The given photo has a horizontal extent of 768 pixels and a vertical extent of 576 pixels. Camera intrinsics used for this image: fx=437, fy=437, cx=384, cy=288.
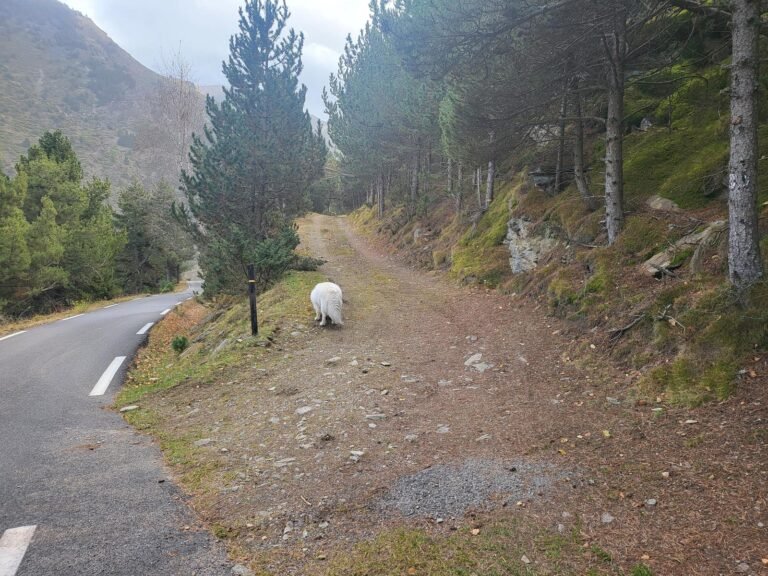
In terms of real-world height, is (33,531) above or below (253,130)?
below

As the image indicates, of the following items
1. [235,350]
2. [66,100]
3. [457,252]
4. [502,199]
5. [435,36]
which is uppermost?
[66,100]

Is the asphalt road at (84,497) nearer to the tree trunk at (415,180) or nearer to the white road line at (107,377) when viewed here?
the white road line at (107,377)

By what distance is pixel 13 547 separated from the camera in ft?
10.7

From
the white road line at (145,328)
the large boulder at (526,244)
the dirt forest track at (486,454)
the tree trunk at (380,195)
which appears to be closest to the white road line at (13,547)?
the dirt forest track at (486,454)

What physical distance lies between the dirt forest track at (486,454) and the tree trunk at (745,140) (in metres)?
1.73

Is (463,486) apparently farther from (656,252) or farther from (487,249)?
(487,249)

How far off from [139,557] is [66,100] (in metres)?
104

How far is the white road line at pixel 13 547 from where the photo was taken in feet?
9.94

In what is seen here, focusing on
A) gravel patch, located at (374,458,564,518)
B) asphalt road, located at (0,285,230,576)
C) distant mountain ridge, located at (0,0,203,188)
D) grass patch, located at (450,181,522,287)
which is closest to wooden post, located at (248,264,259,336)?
asphalt road, located at (0,285,230,576)

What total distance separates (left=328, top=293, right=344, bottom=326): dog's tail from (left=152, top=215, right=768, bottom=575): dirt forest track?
2056 mm

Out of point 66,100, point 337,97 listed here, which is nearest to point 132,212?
point 337,97

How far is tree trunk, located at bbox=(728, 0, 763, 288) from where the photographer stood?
5242 mm

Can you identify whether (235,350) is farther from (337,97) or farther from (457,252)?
(337,97)

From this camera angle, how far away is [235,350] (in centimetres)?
910
